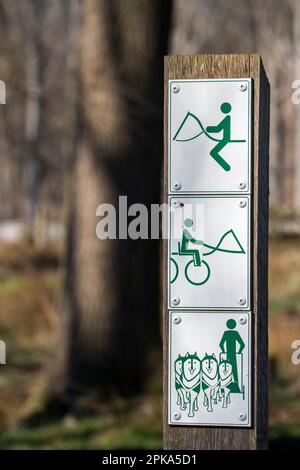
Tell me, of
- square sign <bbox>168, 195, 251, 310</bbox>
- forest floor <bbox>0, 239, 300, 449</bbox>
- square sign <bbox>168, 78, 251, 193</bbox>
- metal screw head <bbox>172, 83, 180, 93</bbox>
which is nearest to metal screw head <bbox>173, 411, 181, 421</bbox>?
square sign <bbox>168, 195, 251, 310</bbox>

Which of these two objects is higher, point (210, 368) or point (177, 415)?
point (210, 368)

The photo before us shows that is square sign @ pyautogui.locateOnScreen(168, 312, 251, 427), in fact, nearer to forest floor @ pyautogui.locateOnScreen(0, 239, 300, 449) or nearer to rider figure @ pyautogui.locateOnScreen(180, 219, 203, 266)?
rider figure @ pyautogui.locateOnScreen(180, 219, 203, 266)

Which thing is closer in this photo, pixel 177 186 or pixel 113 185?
pixel 177 186

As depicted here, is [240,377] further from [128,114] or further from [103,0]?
[103,0]

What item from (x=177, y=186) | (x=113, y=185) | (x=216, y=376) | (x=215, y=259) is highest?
(x=113, y=185)

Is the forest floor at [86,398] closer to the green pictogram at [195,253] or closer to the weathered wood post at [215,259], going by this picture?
the weathered wood post at [215,259]

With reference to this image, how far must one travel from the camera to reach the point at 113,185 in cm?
818

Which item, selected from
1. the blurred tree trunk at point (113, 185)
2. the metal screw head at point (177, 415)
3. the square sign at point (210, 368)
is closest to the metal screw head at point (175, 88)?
the square sign at point (210, 368)

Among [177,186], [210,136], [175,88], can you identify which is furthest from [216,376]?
[175,88]

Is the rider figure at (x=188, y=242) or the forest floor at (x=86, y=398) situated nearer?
the rider figure at (x=188, y=242)

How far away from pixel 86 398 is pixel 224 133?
16.7ft

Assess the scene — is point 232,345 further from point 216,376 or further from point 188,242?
point 188,242

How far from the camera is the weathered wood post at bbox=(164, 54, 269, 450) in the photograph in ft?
11.3

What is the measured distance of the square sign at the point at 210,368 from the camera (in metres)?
3.45
